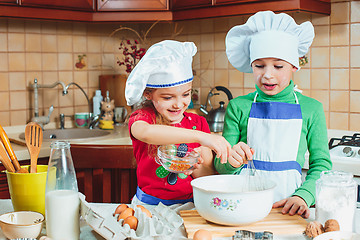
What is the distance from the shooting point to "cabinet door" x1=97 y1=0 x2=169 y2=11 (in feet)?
8.24

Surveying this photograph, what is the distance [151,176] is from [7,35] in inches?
61.9

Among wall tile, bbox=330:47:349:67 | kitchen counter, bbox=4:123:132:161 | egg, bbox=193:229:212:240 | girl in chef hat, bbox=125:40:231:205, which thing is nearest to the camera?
egg, bbox=193:229:212:240

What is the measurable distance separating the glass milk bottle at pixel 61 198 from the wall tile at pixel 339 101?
1.66m

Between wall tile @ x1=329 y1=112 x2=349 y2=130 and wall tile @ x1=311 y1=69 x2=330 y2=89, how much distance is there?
147mm

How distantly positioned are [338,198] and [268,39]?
1.65 ft

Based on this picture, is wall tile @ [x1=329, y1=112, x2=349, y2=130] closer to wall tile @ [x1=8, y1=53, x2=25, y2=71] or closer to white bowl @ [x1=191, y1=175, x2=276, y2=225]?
white bowl @ [x1=191, y1=175, x2=276, y2=225]

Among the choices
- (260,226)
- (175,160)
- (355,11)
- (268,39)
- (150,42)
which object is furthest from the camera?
(150,42)

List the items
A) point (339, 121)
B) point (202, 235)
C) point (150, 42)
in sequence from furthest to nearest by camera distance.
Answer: point (150, 42)
point (339, 121)
point (202, 235)

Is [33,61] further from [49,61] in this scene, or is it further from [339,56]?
[339,56]

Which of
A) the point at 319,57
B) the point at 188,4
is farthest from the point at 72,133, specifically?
the point at 319,57

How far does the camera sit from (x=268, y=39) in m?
1.28

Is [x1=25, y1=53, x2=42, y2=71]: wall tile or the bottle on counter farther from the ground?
[x1=25, y1=53, x2=42, y2=71]: wall tile

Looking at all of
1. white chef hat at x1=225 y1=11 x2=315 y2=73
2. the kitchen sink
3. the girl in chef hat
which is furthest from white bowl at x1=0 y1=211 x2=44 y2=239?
the kitchen sink

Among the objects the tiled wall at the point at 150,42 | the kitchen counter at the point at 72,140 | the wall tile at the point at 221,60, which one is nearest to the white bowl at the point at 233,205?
the kitchen counter at the point at 72,140
